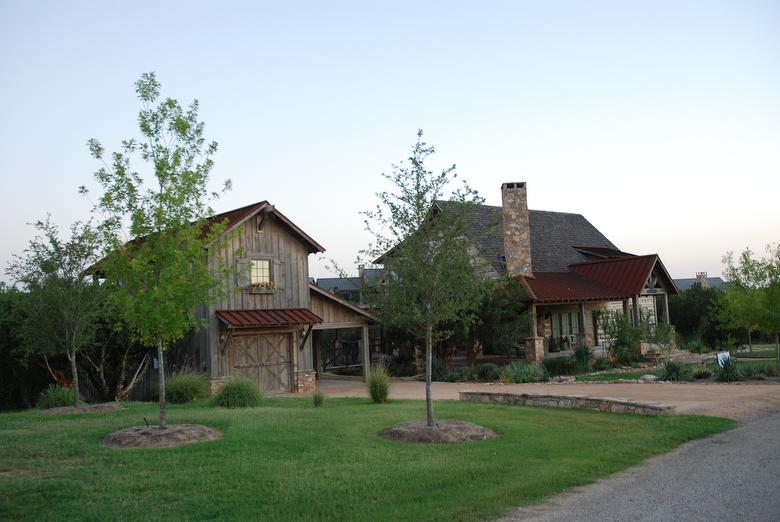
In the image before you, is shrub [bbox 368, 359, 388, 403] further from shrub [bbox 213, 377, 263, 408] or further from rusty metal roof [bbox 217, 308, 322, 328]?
rusty metal roof [bbox 217, 308, 322, 328]

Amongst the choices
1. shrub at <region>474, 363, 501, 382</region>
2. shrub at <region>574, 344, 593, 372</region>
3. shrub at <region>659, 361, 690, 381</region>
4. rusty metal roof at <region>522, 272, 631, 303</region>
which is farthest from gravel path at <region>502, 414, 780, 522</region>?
rusty metal roof at <region>522, 272, 631, 303</region>

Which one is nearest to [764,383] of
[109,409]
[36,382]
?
[109,409]

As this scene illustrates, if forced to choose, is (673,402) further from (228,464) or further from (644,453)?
(228,464)

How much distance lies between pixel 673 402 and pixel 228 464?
32.3 ft

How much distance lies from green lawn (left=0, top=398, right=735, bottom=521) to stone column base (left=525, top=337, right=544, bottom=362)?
11.6m

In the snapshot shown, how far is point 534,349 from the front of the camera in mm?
Result: 24812

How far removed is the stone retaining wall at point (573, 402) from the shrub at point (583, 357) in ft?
28.7

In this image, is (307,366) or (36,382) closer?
(36,382)

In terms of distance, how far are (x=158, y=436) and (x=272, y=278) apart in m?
12.4

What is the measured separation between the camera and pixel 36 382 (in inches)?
805

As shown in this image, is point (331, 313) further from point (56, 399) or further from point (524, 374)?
point (56, 399)

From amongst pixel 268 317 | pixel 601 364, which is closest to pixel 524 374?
pixel 601 364

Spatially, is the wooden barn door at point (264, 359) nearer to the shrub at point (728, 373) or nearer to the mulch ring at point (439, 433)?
the mulch ring at point (439, 433)

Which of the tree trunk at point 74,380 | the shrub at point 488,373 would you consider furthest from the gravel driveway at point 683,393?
the tree trunk at point 74,380
